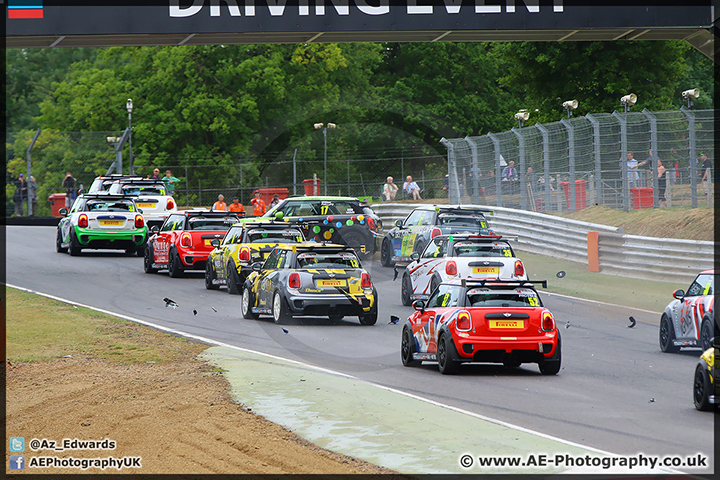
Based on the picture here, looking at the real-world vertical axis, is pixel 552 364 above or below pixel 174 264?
below

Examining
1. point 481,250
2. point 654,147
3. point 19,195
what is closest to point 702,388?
point 481,250

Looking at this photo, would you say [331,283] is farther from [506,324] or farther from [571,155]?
[571,155]

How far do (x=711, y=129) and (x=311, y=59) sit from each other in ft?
125

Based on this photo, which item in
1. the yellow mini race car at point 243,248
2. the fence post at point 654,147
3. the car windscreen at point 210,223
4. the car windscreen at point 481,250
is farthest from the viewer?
the car windscreen at point 210,223

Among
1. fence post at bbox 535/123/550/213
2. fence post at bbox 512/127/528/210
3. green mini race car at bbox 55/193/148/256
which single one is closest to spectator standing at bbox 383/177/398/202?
fence post at bbox 512/127/528/210

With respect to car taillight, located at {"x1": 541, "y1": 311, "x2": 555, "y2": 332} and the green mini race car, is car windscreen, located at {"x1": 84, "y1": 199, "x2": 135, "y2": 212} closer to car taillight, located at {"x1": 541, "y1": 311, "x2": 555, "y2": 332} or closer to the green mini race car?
the green mini race car

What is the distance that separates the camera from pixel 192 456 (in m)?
8.74

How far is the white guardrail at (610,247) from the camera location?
21359 mm

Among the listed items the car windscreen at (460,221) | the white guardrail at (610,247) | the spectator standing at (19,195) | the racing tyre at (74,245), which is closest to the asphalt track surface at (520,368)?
the car windscreen at (460,221)

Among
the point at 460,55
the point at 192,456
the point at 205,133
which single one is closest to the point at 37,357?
the point at 192,456

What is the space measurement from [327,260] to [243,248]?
352 cm

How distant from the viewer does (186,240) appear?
24.0 metres

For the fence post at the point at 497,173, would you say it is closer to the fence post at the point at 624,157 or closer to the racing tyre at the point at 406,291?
the fence post at the point at 624,157

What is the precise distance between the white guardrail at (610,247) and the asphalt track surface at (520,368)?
2.48m
